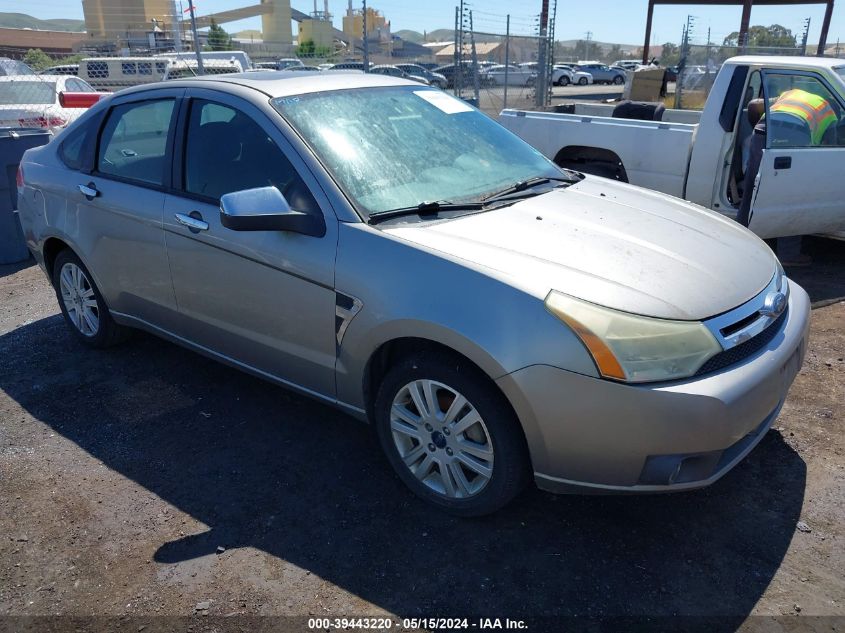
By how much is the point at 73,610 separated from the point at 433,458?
4.92 feet

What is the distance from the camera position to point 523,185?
3.63 m

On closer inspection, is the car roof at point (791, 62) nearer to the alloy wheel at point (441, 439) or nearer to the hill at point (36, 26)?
the alloy wheel at point (441, 439)

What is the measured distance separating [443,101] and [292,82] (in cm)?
89

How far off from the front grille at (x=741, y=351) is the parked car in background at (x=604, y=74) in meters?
51.2

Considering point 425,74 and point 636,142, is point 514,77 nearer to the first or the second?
point 636,142

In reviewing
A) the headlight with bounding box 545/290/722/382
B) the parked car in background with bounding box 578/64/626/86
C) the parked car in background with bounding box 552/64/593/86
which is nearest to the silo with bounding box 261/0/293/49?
the parked car in background with bounding box 552/64/593/86

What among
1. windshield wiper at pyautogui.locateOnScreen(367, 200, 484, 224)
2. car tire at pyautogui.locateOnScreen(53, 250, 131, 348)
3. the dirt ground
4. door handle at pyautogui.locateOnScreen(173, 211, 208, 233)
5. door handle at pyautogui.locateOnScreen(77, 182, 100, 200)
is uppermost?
windshield wiper at pyautogui.locateOnScreen(367, 200, 484, 224)

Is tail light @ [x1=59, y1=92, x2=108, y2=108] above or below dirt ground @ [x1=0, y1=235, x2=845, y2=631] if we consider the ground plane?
above

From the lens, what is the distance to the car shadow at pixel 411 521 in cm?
262

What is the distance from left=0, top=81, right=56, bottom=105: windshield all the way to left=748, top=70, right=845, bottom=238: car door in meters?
10.3

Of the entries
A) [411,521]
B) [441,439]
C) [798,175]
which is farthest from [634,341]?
[798,175]

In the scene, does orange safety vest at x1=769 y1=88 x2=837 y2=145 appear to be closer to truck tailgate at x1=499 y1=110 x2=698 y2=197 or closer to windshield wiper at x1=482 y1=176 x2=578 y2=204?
truck tailgate at x1=499 y1=110 x2=698 y2=197

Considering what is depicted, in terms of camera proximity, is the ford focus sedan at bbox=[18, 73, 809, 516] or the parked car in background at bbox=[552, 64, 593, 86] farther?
the parked car in background at bbox=[552, 64, 593, 86]

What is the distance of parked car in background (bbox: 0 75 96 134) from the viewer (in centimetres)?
1002
